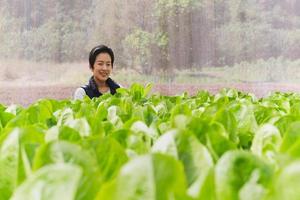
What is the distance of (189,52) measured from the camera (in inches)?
A: 318

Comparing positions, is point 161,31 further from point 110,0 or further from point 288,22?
point 288,22

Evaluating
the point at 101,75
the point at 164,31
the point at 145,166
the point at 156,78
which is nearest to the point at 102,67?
the point at 101,75

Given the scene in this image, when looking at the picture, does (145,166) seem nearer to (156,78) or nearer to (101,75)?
(101,75)

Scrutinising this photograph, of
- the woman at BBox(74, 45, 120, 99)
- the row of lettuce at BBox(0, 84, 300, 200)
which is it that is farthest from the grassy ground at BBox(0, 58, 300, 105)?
the row of lettuce at BBox(0, 84, 300, 200)

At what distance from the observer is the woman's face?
471 cm

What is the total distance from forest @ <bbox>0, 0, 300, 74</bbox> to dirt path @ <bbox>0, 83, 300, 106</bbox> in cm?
28

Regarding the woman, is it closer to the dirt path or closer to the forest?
the dirt path

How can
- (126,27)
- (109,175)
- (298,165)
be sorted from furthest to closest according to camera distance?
(126,27) → (109,175) → (298,165)

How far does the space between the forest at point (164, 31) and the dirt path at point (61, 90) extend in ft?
0.93

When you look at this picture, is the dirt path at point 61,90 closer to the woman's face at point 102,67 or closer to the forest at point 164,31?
the forest at point 164,31

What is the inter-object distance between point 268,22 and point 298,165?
310 inches

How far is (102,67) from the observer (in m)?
4.72

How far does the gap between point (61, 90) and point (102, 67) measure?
9.33 feet

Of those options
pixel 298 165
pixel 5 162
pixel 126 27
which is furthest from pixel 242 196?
pixel 126 27
